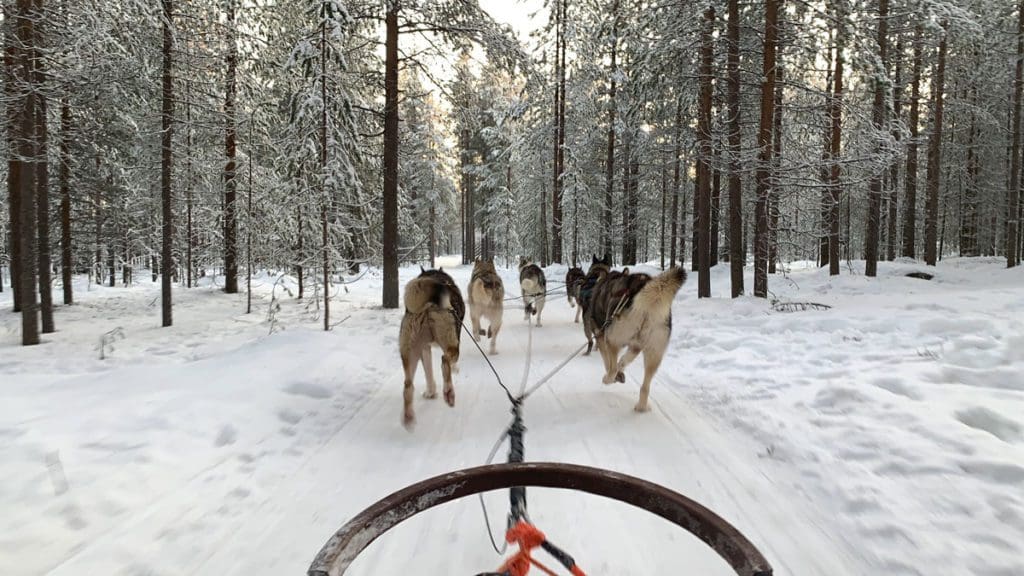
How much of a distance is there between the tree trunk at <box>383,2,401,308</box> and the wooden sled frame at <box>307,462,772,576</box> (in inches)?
434

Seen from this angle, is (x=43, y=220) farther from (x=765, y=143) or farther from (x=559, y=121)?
(x=559, y=121)

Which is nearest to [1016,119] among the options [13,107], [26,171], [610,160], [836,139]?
[836,139]

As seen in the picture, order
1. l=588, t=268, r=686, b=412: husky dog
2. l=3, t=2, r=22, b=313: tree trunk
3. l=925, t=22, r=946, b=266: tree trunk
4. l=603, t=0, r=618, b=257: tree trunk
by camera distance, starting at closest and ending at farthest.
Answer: l=588, t=268, r=686, b=412: husky dog → l=3, t=2, r=22, b=313: tree trunk → l=925, t=22, r=946, b=266: tree trunk → l=603, t=0, r=618, b=257: tree trunk

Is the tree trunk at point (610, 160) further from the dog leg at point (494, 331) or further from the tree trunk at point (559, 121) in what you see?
the dog leg at point (494, 331)

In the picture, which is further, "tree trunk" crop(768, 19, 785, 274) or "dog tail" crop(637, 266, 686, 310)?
"tree trunk" crop(768, 19, 785, 274)

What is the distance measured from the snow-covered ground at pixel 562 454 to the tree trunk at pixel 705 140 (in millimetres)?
6041

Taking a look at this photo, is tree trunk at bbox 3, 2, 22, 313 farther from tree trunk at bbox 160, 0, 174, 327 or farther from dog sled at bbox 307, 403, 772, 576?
dog sled at bbox 307, 403, 772, 576

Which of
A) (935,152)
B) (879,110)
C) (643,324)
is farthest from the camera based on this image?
(935,152)

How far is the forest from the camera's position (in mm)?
9836

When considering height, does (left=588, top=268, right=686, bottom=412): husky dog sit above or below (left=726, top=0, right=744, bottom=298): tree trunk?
below

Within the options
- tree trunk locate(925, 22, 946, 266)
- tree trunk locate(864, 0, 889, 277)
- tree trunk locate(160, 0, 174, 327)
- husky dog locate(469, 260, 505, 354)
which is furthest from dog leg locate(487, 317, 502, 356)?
tree trunk locate(925, 22, 946, 266)

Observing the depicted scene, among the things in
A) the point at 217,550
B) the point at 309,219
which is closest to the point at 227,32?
the point at 309,219

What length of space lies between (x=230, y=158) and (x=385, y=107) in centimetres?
780

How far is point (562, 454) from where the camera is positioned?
372 centimetres
